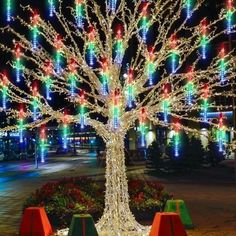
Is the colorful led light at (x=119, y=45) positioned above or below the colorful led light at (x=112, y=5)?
below

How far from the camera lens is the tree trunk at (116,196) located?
1064 cm

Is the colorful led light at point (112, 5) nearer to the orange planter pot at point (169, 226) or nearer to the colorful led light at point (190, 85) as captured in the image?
the colorful led light at point (190, 85)

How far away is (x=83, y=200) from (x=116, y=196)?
248 cm

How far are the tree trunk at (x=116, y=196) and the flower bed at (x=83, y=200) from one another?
6.07 ft

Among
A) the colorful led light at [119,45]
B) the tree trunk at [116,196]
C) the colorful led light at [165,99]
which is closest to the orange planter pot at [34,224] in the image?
the tree trunk at [116,196]

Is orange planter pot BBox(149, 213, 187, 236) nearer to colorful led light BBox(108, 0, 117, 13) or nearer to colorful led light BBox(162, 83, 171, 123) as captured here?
colorful led light BBox(162, 83, 171, 123)

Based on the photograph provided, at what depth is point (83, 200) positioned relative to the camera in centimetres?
1296

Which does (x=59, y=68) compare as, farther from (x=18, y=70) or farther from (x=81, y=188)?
(x=81, y=188)

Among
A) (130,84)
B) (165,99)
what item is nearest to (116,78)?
(130,84)

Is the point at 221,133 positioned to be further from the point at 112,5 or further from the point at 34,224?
the point at 34,224

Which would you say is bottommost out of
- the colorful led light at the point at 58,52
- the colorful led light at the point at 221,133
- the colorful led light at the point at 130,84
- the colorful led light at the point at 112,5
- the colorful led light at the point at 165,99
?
the colorful led light at the point at 221,133

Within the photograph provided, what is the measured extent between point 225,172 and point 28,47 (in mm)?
21438

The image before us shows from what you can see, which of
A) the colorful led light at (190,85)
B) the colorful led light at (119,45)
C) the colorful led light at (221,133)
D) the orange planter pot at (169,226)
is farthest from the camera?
the colorful led light at (190,85)

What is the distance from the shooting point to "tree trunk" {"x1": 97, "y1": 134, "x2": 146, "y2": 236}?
10.6 meters
